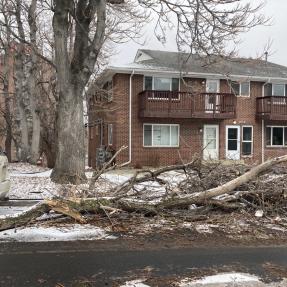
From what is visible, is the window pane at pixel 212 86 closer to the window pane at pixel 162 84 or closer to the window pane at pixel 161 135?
the window pane at pixel 162 84

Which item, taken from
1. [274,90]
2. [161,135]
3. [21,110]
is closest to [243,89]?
[274,90]

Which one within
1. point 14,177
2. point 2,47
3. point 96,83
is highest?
point 2,47

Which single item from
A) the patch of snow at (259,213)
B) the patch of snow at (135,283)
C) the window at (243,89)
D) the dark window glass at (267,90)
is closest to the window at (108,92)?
the window at (243,89)

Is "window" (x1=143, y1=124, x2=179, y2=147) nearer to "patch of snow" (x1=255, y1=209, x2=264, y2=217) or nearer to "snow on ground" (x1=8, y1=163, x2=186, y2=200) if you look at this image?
"snow on ground" (x1=8, y1=163, x2=186, y2=200)

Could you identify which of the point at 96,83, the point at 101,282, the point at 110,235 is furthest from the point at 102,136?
the point at 101,282

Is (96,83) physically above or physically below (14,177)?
above

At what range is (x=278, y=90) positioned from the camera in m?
31.0

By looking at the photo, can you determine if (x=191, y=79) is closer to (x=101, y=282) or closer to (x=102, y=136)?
(x=102, y=136)

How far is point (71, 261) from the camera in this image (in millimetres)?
6062

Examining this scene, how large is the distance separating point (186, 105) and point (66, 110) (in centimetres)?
1352

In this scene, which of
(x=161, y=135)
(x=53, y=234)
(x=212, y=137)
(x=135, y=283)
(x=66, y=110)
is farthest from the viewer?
(x=212, y=137)

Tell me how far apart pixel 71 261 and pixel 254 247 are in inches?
107

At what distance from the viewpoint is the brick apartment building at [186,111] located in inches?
1084

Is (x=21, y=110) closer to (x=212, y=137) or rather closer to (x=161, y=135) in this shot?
(x=161, y=135)
